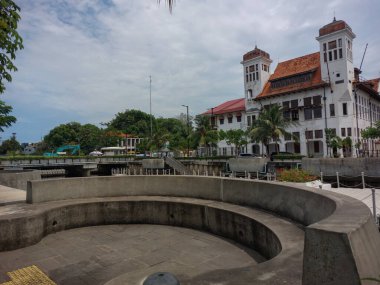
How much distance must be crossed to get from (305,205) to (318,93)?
45058mm

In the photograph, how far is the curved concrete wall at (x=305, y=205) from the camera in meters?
2.59

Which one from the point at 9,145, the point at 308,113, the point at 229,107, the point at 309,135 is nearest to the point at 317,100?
the point at 308,113

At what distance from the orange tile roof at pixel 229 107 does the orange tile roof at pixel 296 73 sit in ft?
18.4

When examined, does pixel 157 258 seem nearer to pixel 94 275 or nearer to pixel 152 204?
pixel 94 275

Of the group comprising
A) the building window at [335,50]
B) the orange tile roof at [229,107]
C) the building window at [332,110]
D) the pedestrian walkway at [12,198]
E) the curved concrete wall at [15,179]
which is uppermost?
the building window at [335,50]

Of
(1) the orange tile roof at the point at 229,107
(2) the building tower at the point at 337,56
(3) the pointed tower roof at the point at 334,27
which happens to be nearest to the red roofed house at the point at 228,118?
(1) the orange tile roof at the point at 229,107

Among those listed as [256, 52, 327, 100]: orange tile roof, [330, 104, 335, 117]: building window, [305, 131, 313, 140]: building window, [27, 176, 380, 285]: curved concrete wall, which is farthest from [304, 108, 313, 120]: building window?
[27, 176, 380, 285]: curved concrete wall

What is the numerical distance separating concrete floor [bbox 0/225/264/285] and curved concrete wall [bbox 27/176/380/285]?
5.20ft

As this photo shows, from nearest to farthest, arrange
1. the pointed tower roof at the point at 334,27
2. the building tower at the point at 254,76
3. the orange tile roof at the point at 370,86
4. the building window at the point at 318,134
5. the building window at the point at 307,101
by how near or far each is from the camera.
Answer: the pointed tower roof at the point at 334,27
the building window at the point at 318,134
the orange tile roof at the point at 370,86
the building window at the point at 307,101
the building tower at the point at 254,76

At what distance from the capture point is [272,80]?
176ft

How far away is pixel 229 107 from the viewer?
63.3 metres

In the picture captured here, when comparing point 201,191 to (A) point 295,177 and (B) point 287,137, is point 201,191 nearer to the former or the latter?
(A) point 295,177

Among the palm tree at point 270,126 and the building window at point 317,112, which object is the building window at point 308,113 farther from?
the palm tree at point 270,126

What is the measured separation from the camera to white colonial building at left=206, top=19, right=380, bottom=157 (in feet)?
146
